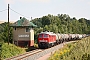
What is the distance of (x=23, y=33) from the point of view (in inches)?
1836

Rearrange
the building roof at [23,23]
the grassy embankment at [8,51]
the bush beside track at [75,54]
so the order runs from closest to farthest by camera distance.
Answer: the bush beside track at [75,54] → the grassy embankment at [8,51] → the building roof at [23,23]

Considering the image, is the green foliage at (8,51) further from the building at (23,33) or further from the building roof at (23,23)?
the building roof at (23,23)

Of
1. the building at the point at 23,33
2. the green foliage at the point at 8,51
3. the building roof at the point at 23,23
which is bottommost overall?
the green foliage at the point at 8,51

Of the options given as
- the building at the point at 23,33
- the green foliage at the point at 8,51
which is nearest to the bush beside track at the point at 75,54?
the green foliage at the point at 8,51

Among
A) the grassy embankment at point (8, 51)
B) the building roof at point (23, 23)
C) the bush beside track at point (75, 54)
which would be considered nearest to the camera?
the bush beside track at point (75, 54)

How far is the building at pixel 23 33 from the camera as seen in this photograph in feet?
Answer: 152

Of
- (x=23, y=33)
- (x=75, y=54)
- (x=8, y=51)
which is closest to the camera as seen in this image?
(x=75, y=54)

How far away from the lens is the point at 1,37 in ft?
151

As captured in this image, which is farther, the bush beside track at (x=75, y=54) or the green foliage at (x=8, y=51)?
the green foliage at (x=8, y=51)

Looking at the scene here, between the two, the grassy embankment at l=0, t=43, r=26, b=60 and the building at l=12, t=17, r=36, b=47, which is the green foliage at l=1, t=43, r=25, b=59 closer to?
the grassy embankment at l=0, t=43, r=26, b=60

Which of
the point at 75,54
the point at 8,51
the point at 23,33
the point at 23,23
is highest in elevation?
the point at 23,23

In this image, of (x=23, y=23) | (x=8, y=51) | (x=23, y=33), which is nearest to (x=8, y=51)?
(x=8, y=51)

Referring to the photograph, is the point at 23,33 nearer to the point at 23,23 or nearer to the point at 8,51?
the point at 23,23

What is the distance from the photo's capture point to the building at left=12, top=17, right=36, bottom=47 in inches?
1820
